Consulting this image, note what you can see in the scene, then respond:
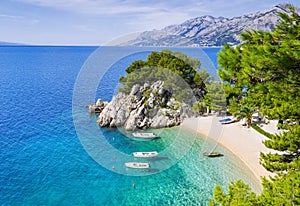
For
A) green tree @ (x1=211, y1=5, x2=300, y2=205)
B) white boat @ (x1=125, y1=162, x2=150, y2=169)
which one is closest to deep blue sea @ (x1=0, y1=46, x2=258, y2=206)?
white boat @ (x1=125, y1=162, x2=150, y2=169)

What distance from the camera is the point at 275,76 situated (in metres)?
9.34

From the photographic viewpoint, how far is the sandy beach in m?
26.0

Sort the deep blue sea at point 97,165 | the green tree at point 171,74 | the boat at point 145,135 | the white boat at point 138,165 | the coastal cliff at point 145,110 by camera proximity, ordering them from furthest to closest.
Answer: the green tree at point 171,74 < the coastal cliff at point 145,110 < the boat at point 145,135 < the white boat at point 138,165 < the deep blue sea at point 97,165

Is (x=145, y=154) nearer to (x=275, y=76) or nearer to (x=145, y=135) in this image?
(x=145, y=135)

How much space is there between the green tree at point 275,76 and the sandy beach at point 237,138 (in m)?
15.3

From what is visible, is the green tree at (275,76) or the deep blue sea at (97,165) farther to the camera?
the deep blue sea at (97,165)

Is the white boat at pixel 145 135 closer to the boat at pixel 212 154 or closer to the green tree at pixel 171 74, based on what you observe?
the boat at pixel 212 154

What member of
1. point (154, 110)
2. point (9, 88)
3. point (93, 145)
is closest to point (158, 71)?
point (154, 110)

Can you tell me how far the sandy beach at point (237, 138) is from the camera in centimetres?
2601

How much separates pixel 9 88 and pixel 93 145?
55.0 meters

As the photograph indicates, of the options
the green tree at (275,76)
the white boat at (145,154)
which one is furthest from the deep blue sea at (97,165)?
the green tree at (275,76)

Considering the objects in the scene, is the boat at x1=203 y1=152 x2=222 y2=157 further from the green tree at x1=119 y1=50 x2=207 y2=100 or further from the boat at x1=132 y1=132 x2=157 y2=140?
the green tree at x1=119 y1=50 x2=207 y2=100

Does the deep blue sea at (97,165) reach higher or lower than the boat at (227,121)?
lower

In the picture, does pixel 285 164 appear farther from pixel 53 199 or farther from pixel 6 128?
pixel 6 128
